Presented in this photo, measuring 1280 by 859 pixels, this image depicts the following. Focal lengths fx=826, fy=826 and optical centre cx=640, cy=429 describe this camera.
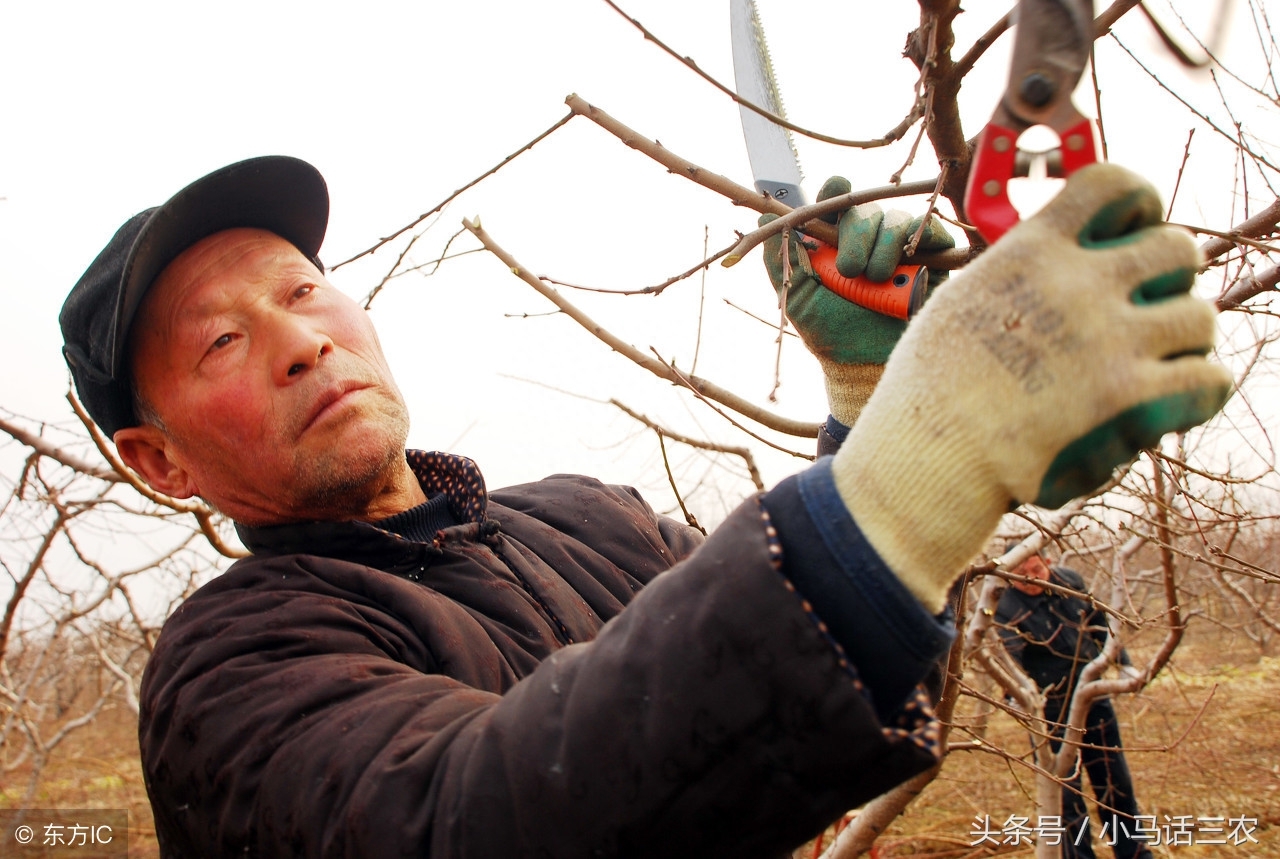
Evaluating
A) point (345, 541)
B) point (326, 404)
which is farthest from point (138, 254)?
point (345, 541)

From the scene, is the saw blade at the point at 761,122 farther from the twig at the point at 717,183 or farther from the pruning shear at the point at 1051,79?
the pruning shear at the point at 1051,79

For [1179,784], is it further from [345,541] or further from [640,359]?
[345,541]

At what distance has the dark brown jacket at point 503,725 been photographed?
70 centimetres

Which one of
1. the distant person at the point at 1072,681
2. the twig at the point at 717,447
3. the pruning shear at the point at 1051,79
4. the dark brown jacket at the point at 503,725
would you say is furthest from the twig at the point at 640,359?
the distant person at the point at 1072,681

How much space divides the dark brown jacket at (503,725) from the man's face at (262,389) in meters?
0.22

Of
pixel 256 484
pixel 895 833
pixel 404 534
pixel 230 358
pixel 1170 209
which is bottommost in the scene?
pixel 895 833

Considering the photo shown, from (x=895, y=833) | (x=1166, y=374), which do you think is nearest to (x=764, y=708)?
(x=1166, y=374)

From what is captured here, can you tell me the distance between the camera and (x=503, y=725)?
80cm

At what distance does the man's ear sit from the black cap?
0.05 metres

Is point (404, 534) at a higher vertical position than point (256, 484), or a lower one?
lower

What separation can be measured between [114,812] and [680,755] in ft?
36.7

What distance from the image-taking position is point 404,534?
5.35ft

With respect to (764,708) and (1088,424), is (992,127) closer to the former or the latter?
(1088,424)

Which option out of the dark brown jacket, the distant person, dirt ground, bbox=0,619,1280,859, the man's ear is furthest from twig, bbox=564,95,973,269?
dirt ground, bbox=0,619,1280,859
